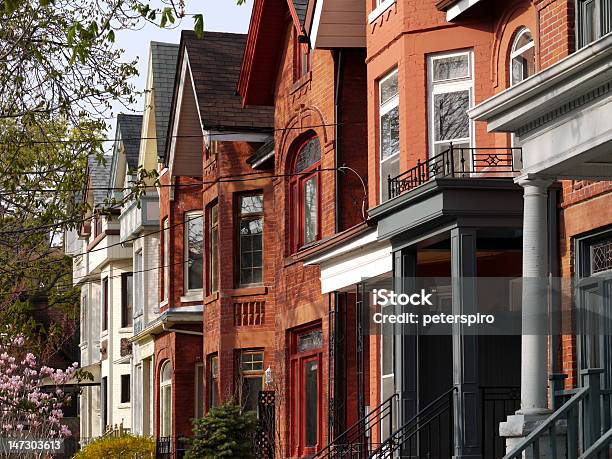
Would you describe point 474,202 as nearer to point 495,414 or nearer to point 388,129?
point 495,414


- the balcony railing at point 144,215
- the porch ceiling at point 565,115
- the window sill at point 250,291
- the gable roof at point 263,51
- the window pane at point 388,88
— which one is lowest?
the window sill at point 250,291

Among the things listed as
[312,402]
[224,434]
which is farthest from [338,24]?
[224,434]

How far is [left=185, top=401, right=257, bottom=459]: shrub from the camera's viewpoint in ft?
83.1

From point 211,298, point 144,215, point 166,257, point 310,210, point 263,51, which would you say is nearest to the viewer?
point 310,210

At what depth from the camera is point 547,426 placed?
1403cm

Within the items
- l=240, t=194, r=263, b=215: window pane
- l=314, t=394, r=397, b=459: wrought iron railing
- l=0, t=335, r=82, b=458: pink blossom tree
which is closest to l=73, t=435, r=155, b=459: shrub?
l=0, t=335, r=82, b=458: pink blossom tree

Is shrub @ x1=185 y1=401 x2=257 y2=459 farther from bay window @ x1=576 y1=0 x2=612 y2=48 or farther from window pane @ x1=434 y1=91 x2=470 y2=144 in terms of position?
bay window @ x1=576 y1=0 x2=612 y2=48

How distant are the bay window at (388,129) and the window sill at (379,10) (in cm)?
104

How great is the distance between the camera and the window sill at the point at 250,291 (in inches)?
1208

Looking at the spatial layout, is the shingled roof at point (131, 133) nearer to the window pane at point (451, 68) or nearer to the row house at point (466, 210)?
the row house at point (466, 210)

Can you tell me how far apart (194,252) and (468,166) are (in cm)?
1759

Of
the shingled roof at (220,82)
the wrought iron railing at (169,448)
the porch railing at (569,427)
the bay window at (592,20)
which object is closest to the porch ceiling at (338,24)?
the shingled roof at (220,82)

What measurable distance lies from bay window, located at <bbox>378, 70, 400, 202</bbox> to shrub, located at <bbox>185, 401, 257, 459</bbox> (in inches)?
232

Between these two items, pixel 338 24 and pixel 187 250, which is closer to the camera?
pixel 338 24
